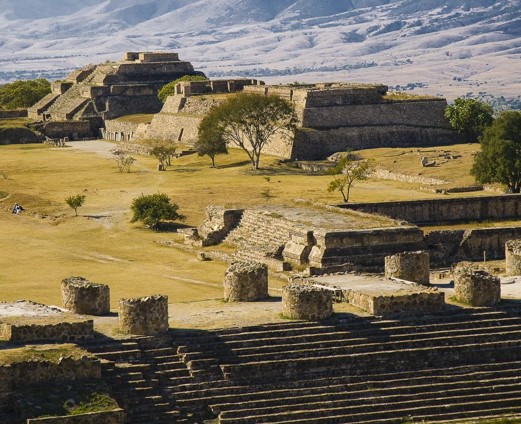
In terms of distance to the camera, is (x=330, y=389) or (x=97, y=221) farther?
(x=97, y=221)

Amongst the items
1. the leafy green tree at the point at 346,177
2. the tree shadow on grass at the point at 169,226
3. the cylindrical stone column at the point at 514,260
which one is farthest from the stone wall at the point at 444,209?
the cylindrical stone column at the point at 514,260

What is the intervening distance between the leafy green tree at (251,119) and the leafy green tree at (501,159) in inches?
658

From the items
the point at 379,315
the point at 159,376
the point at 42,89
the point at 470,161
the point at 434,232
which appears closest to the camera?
the point at 159,376

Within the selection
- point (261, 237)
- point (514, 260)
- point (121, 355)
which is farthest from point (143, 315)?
point (261, 237)

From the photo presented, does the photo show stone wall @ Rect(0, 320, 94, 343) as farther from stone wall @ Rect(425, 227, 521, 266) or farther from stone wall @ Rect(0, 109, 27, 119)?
stone wall @ Rect(0, 109, 27, 119)

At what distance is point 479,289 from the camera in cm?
3781

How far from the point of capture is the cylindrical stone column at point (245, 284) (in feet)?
127

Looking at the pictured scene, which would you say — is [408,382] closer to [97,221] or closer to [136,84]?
[97,221]

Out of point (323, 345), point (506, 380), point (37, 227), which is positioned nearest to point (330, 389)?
point (323, 345)

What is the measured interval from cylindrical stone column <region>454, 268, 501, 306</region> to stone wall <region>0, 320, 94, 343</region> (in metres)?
8.77

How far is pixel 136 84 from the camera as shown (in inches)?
4919

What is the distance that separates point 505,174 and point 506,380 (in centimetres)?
3253

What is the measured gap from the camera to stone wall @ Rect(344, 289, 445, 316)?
36750 mm

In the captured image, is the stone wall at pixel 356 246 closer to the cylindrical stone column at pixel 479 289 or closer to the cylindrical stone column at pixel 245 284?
the cylindrical stone column at pixel 245 284
